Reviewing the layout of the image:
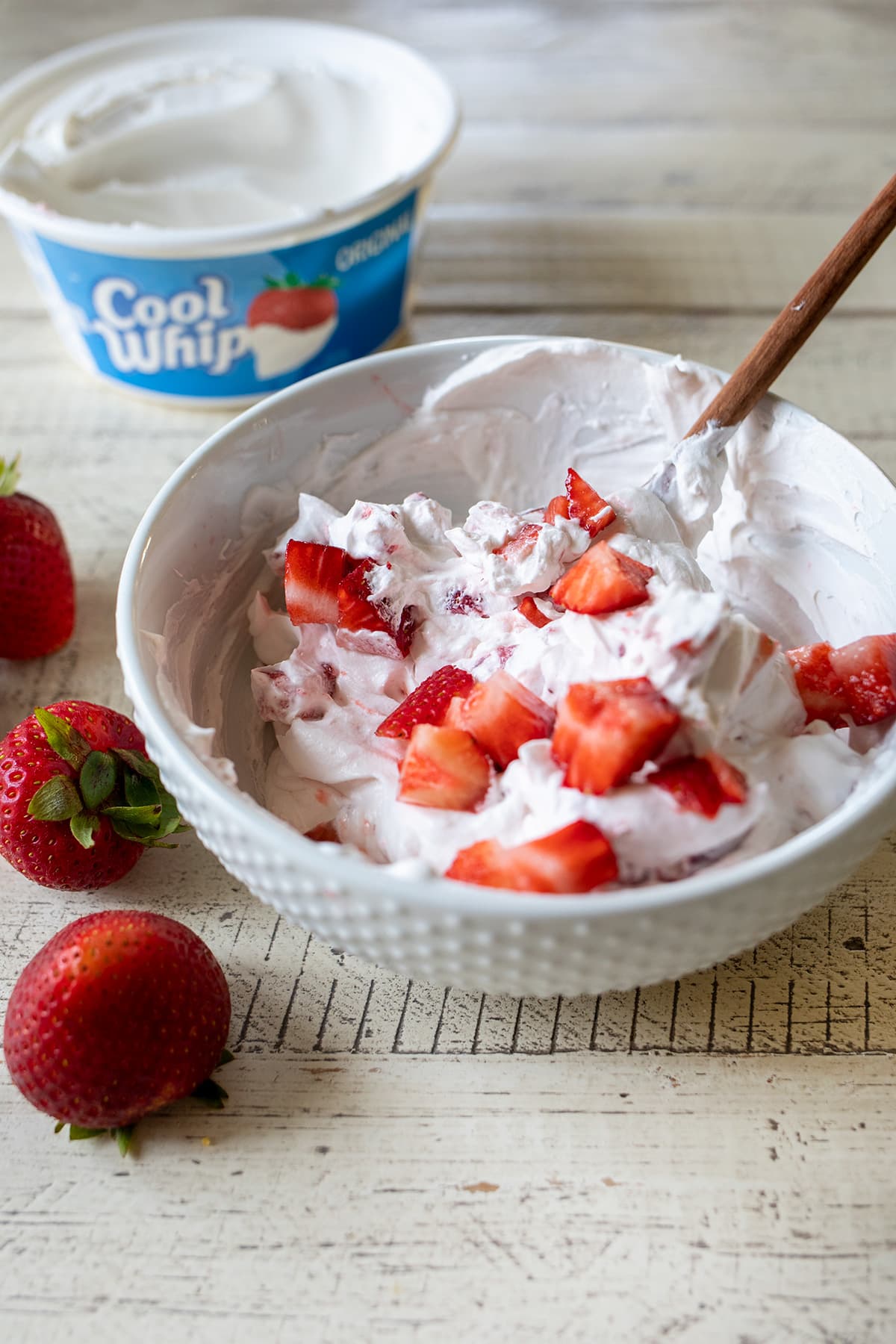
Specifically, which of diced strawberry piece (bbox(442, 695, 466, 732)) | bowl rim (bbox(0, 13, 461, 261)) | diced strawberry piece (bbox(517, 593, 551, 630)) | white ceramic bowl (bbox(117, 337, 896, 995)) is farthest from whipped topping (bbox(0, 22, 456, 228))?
diced strawberry piece (bbox(442, 695, 466, 732))

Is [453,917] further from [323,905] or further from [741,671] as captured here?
[741,671]

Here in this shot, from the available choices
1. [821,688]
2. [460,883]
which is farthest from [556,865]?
[821,688]

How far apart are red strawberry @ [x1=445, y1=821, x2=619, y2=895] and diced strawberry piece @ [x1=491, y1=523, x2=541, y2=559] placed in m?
0.38

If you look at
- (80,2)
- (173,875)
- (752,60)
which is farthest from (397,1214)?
(80,2)

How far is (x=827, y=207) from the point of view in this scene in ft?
7.89

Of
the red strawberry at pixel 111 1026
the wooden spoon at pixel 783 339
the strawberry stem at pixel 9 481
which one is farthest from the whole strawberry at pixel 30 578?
the wooden spoon at pixel 783 339

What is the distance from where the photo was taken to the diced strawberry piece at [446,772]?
1181mm

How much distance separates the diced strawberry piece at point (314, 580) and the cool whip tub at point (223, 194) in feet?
2.09

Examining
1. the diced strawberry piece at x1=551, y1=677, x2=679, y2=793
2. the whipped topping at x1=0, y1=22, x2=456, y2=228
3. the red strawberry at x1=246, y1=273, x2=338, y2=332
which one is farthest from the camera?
the whipped topping at x1=0, y1=22, x2=456, y2=228

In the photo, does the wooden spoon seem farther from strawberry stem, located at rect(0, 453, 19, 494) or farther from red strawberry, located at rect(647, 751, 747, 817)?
strawberry stem, located at rect(0, 453, 19, 494)

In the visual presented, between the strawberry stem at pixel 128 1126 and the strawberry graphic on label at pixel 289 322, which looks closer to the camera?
the strawberry stem at pixel 128 1126

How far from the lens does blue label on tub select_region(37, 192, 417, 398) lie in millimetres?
1836

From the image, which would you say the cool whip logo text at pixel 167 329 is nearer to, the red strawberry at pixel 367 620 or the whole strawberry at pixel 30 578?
the whole strawberry at pixel 30 578

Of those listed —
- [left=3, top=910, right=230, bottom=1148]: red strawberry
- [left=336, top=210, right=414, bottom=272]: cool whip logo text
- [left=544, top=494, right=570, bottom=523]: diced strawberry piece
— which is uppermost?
[left=336, top=210, right=414, bottom=272]: cool whip logo text
